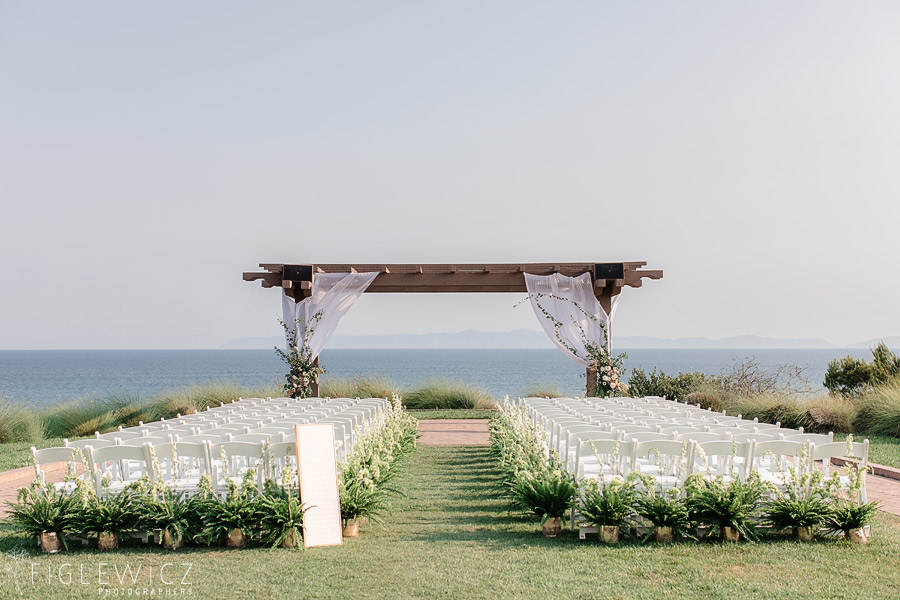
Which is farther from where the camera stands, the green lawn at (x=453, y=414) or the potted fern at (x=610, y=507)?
the green lawn at (x=453, y=414)

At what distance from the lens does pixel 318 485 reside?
19.7 ft

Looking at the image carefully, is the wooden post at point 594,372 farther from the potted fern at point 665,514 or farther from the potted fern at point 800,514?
the potted fern at point 665,514

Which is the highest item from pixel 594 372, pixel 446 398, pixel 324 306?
pixel 324 306

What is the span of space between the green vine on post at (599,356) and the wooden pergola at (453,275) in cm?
33

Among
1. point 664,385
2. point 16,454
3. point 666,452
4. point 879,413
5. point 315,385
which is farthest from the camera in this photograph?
point 664,385

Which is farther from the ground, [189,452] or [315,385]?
[189,452]

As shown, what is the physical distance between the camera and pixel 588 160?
2078 cm

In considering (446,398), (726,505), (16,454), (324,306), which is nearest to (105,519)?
(726,505)

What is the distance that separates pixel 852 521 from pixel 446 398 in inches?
535

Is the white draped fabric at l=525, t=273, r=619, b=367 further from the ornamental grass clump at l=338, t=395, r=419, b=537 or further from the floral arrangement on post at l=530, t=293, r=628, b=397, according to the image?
the ornamental grass clump at l=338, t=395, r=419, b=537

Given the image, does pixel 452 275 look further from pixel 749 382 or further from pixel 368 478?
pixel 368 478

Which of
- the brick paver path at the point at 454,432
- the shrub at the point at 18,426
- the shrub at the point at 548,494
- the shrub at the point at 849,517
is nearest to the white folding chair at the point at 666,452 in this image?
the shrub at the point at 548,494

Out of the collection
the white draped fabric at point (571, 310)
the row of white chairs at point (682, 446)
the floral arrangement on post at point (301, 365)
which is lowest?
the row of white chairs at point (682, 446)

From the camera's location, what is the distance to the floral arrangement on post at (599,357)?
50.4ft
